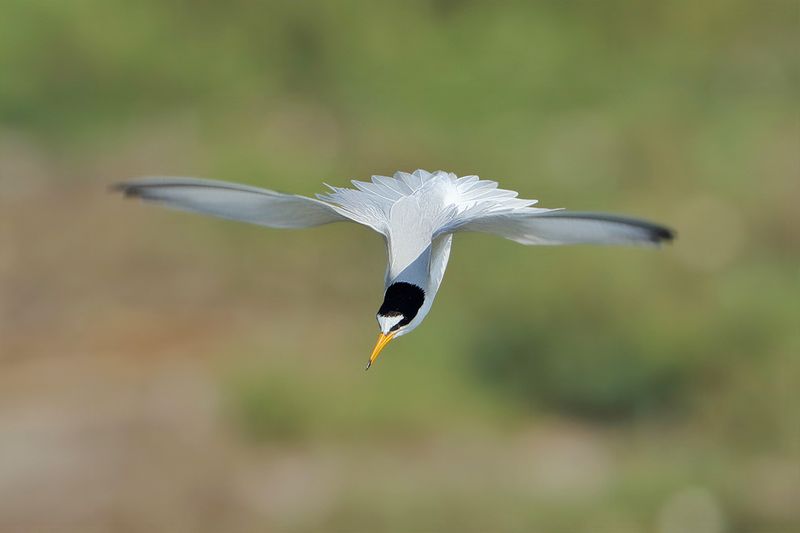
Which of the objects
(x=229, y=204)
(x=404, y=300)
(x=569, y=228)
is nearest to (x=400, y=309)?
(x=404, y=300)

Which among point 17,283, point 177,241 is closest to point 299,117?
point 177,241

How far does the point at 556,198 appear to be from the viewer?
6.16 metres

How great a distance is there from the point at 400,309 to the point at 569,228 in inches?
11.2

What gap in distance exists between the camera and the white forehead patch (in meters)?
1.53

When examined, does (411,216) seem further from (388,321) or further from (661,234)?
(661,234)

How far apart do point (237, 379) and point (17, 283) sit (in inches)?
52.0

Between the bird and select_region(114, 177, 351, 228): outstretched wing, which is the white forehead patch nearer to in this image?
the bird

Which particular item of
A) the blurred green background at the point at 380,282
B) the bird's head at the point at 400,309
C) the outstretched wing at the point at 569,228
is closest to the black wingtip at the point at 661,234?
the outstretched wing at the point at 569,228

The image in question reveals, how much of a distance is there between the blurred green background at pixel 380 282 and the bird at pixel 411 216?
3087 mm

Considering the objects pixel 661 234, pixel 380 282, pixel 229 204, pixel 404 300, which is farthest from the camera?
pixel 380 282

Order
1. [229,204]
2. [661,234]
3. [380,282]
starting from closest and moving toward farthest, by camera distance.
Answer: [661,234] → [229,204] → [380,282]

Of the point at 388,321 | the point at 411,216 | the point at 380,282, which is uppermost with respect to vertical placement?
the point at 380,282

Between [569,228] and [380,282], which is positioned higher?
[380,282]

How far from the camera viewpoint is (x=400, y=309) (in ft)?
5.02
